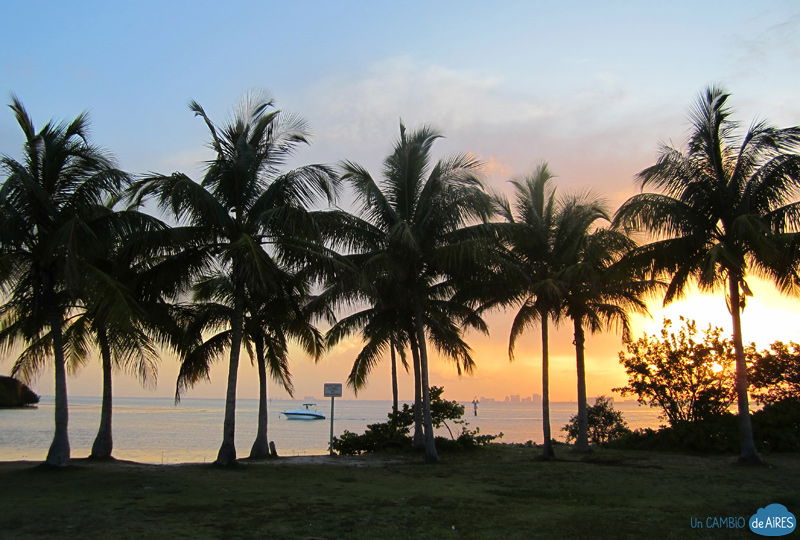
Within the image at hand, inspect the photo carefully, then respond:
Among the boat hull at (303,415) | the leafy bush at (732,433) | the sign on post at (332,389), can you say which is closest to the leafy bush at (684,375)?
the leafy bush at (732,433)

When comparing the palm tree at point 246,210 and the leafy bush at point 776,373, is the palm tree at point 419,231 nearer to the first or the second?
the palm tree at point 246,210

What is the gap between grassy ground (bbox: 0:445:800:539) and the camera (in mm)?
8648

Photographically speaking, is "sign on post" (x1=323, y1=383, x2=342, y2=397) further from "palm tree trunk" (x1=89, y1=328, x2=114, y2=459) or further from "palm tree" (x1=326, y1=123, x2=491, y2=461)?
"palm tree trunk" (x1=89, y1=328, x2=114, y2=459)

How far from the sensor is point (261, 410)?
2100 cm

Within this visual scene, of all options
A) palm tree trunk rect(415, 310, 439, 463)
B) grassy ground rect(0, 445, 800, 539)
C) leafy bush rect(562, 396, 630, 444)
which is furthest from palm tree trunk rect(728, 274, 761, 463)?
leafy bush rect(562, 396, 630, 444)

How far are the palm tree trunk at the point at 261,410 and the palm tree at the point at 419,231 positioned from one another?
365 centimetres

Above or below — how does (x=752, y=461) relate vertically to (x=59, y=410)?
below

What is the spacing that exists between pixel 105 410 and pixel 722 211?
1770cm

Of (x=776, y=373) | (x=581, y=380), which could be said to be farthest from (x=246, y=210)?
(x=776, y=373)

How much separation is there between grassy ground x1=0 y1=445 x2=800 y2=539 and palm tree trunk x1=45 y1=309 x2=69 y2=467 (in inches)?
18.4

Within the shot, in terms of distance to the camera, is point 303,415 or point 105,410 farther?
point 303,415

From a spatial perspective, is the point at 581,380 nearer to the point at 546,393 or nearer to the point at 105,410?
the point at 546,393

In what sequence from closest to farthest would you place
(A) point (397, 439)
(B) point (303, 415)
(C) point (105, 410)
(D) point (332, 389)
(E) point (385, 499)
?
(E) point (385, 499) → (C) point (105, 410) → (D) point (332, 389) → (A) point (397, 439) → (B) point (303, 415)

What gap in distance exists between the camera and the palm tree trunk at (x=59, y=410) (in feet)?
48.5
